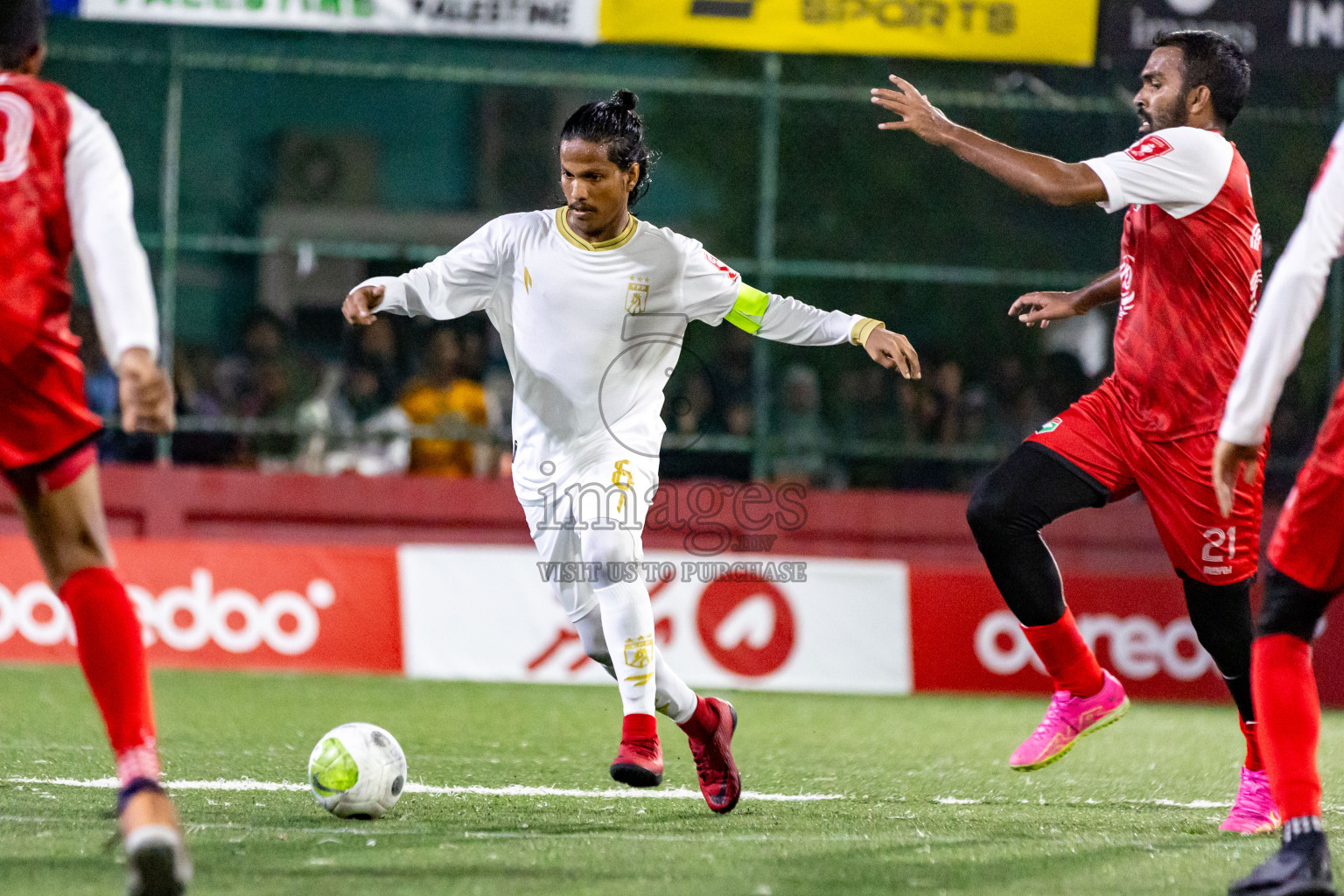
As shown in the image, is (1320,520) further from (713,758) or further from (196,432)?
(196,432)

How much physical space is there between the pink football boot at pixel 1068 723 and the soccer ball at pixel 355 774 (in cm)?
202

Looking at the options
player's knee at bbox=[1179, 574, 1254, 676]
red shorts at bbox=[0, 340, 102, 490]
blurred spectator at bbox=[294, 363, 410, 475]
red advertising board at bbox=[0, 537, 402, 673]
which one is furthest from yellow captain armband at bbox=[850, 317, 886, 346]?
blurred spectator at bbox=[294, 363, 410, 475]

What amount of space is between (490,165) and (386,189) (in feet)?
3.61

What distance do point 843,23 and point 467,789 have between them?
7.68 meters

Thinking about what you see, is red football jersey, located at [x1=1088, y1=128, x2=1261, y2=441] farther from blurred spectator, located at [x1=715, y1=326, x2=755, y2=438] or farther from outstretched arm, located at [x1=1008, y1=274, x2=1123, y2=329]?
blurred spectator, located at [x1=715, y1=326, x2=755, y2=438]

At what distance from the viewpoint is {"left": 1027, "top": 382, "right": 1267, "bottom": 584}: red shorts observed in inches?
198

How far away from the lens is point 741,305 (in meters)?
5.40

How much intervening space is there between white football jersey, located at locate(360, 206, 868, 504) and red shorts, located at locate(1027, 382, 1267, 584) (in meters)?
0.87

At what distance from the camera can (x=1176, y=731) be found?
827 centimetres

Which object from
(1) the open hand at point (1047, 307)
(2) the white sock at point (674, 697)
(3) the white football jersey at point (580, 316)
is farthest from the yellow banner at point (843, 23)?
(2) the white sock at point (674, 697)

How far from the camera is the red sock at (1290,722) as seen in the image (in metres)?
3.78

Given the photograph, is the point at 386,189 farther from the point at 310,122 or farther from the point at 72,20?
the point at 72,20

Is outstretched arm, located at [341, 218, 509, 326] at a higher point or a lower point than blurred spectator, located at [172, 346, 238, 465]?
higher

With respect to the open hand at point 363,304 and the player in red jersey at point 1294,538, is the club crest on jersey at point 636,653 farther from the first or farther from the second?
the player in red jersey at point 1294,538
